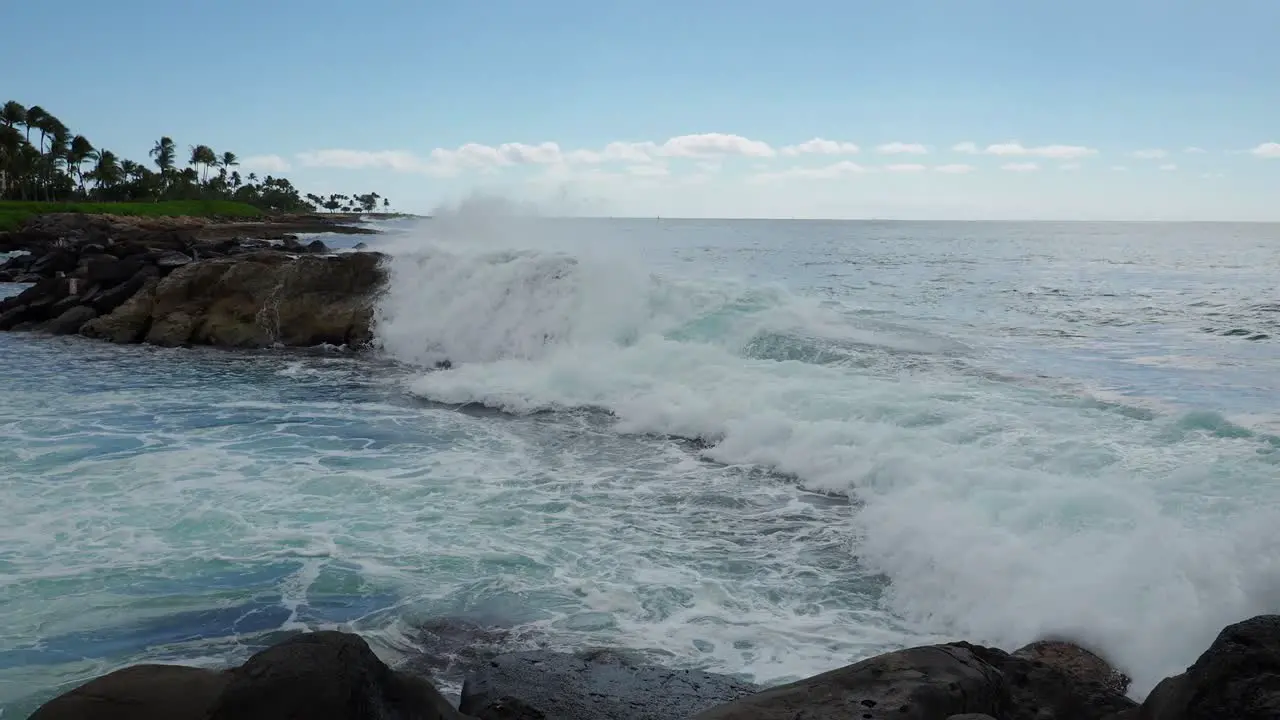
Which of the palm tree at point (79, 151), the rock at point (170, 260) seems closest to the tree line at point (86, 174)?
the palm tree at point (79, 151)

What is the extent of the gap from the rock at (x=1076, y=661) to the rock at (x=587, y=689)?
1.79 metres

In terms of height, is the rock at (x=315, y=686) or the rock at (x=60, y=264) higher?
the rock at (x=60, y=264)

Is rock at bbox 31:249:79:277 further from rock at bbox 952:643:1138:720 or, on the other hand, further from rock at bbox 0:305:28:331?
rock at bbox 952:643:1138:720

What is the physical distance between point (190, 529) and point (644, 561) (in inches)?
153

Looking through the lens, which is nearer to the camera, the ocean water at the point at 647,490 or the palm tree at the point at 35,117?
the ocean water at the point at 647,490

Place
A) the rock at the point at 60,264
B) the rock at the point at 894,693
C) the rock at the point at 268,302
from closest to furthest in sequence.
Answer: the rock at the point at 894,693, the rock at the point at 268,302, the rock at the point at 60,264

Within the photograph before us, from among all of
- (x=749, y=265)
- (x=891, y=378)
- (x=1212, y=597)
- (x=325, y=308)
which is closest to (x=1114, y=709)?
(x=1212, y=597)

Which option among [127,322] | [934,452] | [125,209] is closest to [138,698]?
[934,452]

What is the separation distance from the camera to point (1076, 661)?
205 inches

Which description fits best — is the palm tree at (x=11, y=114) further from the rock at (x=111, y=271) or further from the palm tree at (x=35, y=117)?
the rock at (x=111, y=271)

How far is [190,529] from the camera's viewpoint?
7531 mm

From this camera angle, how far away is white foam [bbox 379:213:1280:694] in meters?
5.91

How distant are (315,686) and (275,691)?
A: 0.45 feet

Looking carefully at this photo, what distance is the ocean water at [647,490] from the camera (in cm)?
580
